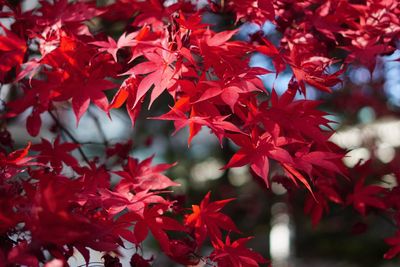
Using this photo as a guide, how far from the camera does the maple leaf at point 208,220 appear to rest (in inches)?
51.7

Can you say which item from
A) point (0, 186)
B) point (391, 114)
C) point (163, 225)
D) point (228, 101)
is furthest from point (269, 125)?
point (391, 114)

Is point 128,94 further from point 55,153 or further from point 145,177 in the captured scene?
point 55,153

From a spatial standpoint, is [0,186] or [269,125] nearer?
[0,186]

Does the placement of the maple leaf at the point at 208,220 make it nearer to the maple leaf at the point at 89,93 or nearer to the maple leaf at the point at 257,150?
the maple leaf at the point at 257,150

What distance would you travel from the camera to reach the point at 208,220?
1.35 meters

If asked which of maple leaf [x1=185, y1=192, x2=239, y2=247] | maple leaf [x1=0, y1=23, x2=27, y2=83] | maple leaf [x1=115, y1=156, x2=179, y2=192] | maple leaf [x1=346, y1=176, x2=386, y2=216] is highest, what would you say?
maple leaf [x1=0, y1=23, x2=27, y2=83]

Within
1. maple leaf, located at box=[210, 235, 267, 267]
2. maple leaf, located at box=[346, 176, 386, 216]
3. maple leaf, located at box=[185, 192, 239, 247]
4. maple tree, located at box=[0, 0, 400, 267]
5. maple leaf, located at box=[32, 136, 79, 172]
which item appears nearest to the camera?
maple tree, located at box=[0, 0, 400, 267]

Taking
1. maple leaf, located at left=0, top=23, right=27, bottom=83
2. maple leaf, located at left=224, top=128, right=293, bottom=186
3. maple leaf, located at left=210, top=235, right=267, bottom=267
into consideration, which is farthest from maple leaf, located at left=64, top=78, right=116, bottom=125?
maple leaf, located at left=210, top=235, right=267, bottom=267

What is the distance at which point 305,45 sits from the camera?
4.78 ft

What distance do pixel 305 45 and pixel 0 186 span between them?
3.05 ft

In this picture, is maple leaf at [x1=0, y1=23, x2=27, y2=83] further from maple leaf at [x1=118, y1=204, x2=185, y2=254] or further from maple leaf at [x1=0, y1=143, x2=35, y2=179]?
maple leaf at [x1=118, y1=204, x2=185, y2=254]

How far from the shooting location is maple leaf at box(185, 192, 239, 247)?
131cm

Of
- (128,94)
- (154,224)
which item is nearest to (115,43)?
(128,94)

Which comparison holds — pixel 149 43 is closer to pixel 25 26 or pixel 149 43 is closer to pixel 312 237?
pixel 25 26
